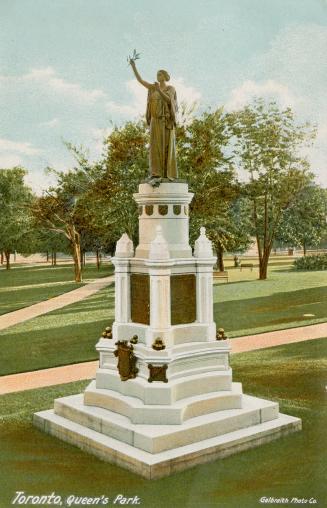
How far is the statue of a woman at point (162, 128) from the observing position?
383 inches

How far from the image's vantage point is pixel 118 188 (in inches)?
938

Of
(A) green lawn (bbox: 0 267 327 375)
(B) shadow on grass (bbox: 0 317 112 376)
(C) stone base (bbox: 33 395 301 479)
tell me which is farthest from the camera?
(A) green lawn (bbox: 0 267 327 375)

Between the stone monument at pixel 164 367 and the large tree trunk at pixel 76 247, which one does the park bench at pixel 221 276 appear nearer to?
the large tree trunk at pixel 76 247

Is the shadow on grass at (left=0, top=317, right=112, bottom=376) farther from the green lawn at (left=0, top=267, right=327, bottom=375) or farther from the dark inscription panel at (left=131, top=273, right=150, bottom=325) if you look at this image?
the dark inscription panel at (left=131, top=273, right=150, bottom=325)

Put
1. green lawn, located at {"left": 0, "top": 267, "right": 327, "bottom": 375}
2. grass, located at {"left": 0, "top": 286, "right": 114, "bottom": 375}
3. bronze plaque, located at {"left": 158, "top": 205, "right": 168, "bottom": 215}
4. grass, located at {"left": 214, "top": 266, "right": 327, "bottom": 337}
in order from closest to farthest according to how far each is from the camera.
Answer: bronze plaque, located at {"left": 158, "top": 205, "right": 168, "bottom": 215} < grass, located at {"left": 0, "top": 286, "right": 114, "bottom": 375} < green lawn, located at {"left": 0, "top": 267, "right": 327, "bottom": 375} < grass, located at {"left": 214, "top": 266, "right": 327, "bottom": 337}

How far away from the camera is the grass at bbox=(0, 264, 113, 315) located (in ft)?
82.0

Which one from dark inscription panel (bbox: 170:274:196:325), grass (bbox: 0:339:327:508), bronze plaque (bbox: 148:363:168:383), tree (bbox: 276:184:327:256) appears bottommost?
grass (bbox: 0:339:327:508)

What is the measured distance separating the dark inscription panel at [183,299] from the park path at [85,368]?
445 cm

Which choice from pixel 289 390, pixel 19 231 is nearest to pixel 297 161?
pixel 19 231

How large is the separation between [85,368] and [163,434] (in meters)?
6.03

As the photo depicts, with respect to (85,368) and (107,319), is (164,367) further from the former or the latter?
(107,319)

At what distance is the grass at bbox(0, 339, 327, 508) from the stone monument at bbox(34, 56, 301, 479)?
12.1 inches

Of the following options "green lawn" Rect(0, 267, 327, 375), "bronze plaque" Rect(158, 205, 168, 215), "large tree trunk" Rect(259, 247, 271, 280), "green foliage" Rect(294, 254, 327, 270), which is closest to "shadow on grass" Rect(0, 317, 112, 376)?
"green lawn" Rect(0, 267, 327, 375)

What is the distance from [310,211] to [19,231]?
16.1 meters
